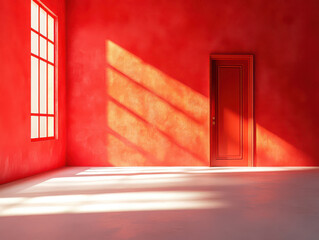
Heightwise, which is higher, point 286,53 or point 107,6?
point 107,6

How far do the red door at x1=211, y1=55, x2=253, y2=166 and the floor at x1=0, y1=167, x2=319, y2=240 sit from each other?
1.30 meters

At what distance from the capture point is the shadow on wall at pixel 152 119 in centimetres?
748

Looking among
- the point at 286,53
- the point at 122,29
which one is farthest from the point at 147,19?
the point at 286,53

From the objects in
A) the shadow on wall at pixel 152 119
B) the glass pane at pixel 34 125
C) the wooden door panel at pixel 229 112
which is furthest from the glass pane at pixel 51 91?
the wooden door panel at pixel 229 112

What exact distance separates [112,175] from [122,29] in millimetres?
3180

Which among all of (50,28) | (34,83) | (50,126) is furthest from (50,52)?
(50,126)

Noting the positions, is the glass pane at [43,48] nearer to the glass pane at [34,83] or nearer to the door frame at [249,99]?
the glass pane at [34,83]

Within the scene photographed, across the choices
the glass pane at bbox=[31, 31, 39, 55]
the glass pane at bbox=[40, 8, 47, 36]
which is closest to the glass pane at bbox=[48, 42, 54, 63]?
the glass pane at bbox=[40, 8, 47, 36]

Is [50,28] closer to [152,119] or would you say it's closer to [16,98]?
[16,98]

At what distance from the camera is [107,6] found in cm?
753

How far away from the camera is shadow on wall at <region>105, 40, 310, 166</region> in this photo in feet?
24.5

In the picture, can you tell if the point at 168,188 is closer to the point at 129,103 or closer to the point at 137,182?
the point at 137,182

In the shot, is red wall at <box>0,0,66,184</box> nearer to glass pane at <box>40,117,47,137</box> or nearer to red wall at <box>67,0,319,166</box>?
glass pane at <box>40,117,47,137</box>

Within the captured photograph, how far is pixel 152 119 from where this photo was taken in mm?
7488
